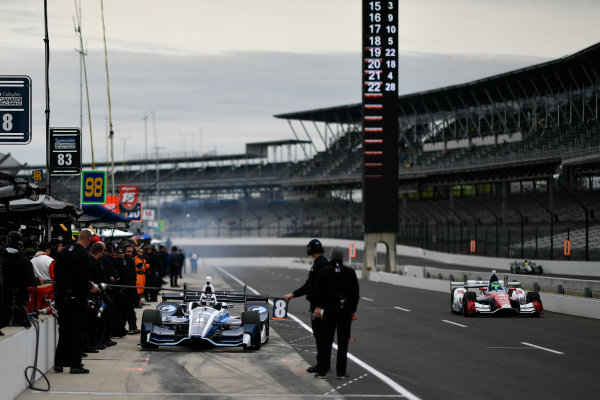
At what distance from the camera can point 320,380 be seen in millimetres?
11859

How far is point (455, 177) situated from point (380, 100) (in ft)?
78.2

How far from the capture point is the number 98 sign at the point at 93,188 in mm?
27172

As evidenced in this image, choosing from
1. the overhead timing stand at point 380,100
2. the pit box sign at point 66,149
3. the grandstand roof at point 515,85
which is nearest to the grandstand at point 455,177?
the grandstand roof at point 515,85

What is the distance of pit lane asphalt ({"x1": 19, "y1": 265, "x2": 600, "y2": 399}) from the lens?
35.5 feet

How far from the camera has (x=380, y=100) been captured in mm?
54969

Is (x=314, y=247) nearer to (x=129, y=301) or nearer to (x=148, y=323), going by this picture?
(x=148, y=323)

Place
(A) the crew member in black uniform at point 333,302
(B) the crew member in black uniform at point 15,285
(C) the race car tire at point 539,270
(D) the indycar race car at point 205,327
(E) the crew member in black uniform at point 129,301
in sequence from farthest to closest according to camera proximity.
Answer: (C) the race car tire at point 539,270 → (E) the crew member in black uniform at point 129,301 → (D) the indycar race car at point 205,327 → (A) the crew member in black uniform at point 333,302 → (B) the crew member in black uniform at point 15,285

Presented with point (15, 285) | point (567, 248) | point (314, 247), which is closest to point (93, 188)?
point (314, 247)

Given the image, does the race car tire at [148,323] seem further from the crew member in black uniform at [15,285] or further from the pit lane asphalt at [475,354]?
the crew member in black uniform at [15,285]

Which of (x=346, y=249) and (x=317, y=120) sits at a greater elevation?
(x=317, y=120)

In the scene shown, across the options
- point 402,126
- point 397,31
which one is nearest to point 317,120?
point 402,126

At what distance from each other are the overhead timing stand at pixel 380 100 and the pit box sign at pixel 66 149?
111 ft

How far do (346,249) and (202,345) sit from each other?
7033 cm

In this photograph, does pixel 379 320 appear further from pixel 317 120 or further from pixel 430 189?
pixel 317 120
